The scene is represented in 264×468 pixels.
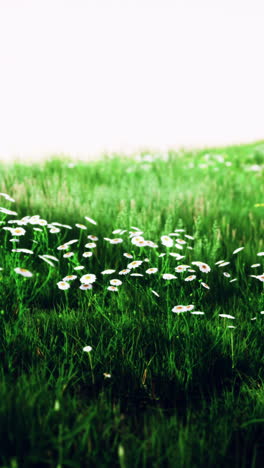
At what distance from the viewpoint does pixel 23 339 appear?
2.59 m

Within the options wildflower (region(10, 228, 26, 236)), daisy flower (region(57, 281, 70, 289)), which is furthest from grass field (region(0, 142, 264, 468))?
wildflower (region(10, 228, 26, 236))

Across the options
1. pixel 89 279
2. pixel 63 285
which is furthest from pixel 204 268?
pixel 63 285

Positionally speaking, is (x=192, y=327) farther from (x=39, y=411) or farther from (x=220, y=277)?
(x=39, y=411)

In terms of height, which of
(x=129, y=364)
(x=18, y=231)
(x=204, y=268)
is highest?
(x=18, y=231)

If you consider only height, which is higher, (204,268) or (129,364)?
(204,268)

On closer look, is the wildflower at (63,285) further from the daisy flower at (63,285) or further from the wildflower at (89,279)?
the wildflower at (89,279)

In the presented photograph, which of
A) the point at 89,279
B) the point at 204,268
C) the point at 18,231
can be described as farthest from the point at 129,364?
the point at 18,231

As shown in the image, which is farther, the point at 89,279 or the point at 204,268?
the point at 204,268

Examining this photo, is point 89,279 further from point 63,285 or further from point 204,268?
point 204,268

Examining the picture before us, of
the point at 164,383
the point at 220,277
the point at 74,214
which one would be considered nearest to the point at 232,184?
the point at 74,214

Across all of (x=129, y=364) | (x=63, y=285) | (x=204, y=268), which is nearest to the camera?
(x=129, y=364)

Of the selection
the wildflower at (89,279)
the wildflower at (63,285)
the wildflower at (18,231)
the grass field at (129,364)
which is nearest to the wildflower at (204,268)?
the grass field at (129,364)

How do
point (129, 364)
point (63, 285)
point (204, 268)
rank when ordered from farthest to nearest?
point (204, 268), point (63, 285), point (129, 364)

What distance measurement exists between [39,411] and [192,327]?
4.05 feet
